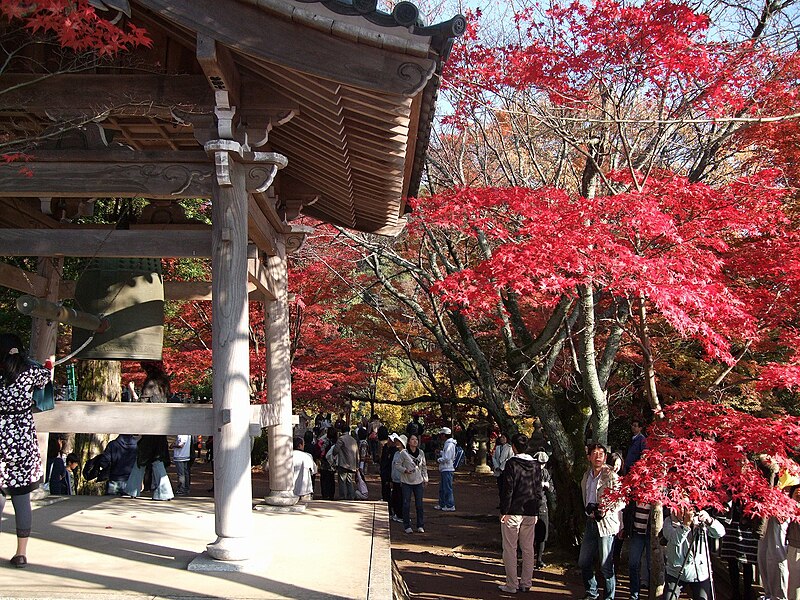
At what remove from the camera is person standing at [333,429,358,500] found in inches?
490

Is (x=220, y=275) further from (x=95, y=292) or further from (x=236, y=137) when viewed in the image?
(x=95, y=292)

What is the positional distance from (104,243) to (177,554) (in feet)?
7.53

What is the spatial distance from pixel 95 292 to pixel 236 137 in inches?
90.0

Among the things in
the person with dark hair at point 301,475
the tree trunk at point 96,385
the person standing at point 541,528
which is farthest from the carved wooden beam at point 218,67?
the tree trunk at point 96,385

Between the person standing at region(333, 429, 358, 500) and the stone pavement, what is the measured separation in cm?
491

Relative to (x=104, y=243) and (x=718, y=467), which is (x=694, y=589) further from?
(x=104, y=243)

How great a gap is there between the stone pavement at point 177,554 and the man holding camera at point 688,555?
8.58 ft

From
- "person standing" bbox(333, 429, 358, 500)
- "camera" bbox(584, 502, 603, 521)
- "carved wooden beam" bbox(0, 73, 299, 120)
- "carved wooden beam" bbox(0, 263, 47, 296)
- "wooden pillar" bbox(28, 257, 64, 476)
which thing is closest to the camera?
"carved wooden beam" bbox(0, 73, 299, 120)

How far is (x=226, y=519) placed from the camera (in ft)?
16.0

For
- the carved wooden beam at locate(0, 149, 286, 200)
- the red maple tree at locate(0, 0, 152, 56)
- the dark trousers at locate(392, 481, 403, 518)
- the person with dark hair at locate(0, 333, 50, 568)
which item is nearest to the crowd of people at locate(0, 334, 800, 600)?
the person with dark hair at locate(0, 333, 50, 568)

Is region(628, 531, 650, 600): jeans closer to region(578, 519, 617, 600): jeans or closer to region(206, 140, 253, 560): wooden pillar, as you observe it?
region(578, 519, 617, 600): jeans

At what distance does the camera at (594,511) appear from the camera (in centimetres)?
744

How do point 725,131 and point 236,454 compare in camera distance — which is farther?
point 725,131

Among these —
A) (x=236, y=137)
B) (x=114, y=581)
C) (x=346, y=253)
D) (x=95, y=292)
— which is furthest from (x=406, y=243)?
(x=114, y=581)
